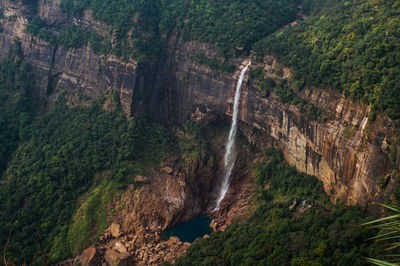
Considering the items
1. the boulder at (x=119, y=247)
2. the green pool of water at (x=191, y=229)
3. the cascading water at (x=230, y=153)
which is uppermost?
the cascading water at (x=230, y=153)

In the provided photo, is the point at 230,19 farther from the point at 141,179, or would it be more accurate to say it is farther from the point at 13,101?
the point at 13,101

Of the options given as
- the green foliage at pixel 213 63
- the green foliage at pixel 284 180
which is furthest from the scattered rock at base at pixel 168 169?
the green foliage at pixel 213 63

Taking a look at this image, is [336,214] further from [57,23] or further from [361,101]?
[57,23]

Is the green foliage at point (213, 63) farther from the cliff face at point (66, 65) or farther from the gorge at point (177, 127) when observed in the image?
the cliff face at point (66, 65)

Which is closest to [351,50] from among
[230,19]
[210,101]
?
[210,101]

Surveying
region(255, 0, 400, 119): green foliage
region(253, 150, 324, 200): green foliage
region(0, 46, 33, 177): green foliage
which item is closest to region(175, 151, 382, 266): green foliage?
region(253, 150, 324, 200): green foliage

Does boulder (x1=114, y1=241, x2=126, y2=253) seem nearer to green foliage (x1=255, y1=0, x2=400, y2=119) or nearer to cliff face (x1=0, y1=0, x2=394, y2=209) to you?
cliff face (x1=0, y1=0, x2=394, y2=209)

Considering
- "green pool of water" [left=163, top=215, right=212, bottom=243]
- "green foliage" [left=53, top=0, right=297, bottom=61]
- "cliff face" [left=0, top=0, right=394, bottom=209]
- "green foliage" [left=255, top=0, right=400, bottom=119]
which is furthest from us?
"green foliage" [left=53, top=0, right=297, bottom=61]
